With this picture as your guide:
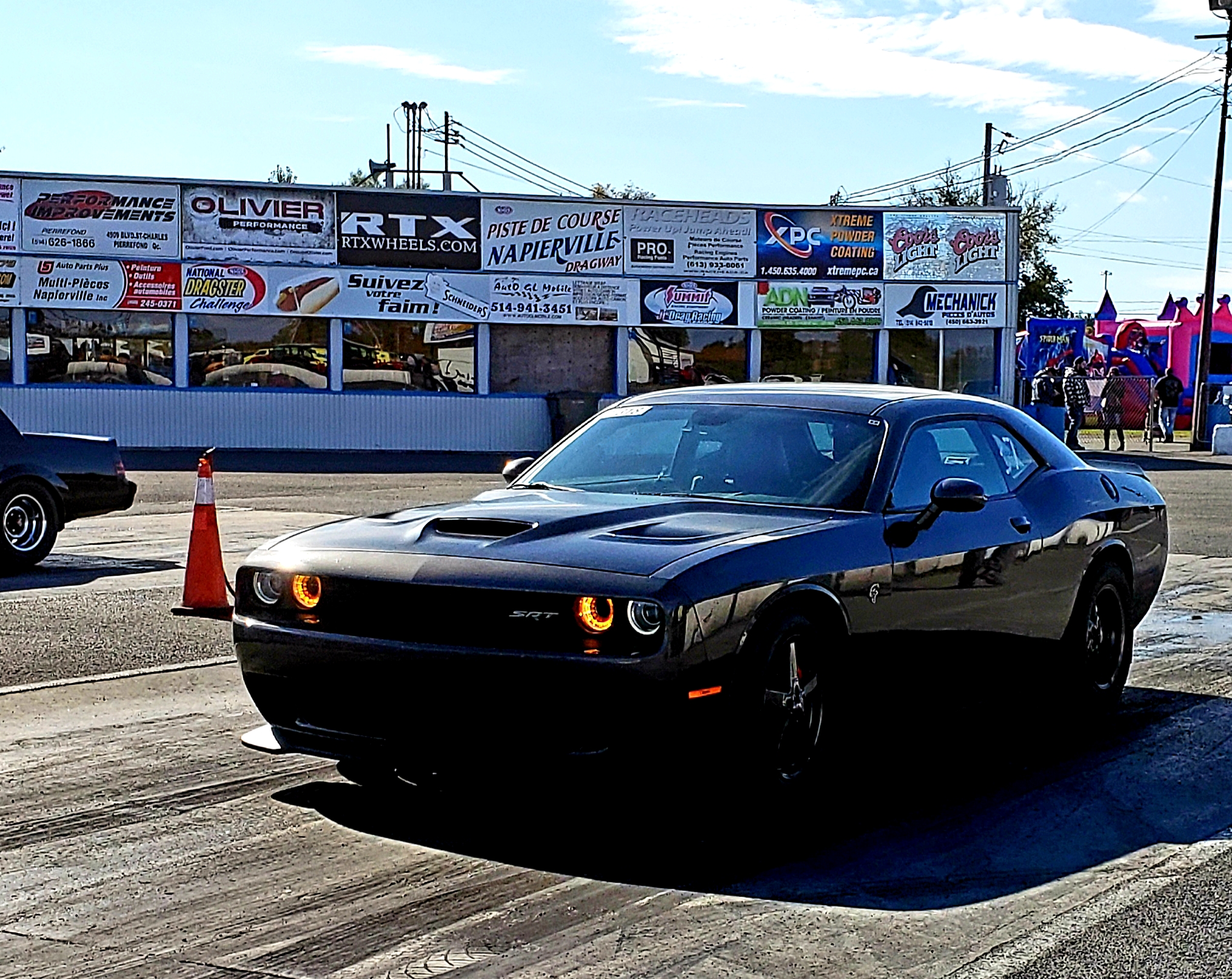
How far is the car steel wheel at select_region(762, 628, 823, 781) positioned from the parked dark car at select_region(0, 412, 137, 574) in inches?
327

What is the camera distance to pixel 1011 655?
6754 millimetres

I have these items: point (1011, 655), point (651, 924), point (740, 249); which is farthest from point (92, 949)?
point (740, 249)

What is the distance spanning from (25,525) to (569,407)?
19.4 metres

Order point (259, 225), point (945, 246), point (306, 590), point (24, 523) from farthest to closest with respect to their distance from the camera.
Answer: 1. point (945, 246)
2. point (259, 225)
3. point (24, 523)
4. point (306, 590)

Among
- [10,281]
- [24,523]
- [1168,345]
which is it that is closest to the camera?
[24,523]

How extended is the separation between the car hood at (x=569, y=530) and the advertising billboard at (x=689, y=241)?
26.9 metres

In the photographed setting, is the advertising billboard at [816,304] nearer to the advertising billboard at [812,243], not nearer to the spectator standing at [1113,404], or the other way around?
Result: the advertising billboard at [812,243]

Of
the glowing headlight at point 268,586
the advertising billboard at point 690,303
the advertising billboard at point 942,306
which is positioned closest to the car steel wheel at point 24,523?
the glowing headlight at point 268,586

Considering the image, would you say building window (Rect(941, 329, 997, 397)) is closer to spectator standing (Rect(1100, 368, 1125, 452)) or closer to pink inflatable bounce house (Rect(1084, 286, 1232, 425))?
spectator standing (Rect(1100, 368, 1125, 452))

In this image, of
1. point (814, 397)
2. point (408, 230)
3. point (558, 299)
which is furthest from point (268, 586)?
point (558, 299)

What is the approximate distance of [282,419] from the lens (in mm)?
31188

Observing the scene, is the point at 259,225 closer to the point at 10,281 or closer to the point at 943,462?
the point at 10,281

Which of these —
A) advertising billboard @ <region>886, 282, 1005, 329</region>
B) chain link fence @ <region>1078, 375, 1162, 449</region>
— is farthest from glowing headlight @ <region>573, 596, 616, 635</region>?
chain link fence @ <region>1078, 375, 1162, 449</region>

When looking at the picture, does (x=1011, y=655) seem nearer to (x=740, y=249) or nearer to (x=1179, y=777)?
(x=1179, y=777)
